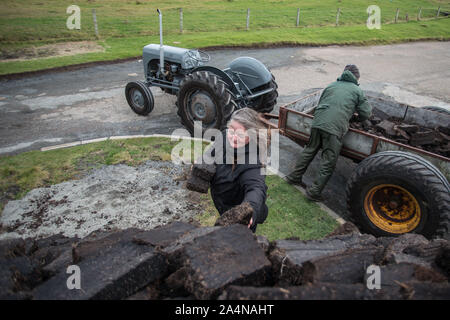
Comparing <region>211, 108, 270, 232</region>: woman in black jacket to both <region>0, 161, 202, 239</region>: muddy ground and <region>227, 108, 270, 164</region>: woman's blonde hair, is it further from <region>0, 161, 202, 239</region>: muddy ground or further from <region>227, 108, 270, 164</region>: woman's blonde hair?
<region>0, 161, 202, 239</region>: muddy ground

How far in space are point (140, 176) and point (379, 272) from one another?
449 cm

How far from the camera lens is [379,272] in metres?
2.21

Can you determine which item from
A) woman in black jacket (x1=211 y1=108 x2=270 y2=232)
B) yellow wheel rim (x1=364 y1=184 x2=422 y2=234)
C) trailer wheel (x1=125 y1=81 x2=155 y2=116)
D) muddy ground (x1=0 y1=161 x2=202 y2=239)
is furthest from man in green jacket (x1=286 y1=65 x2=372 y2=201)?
trailer wheel (x1=125 y1=81 x2=155 y2=116)

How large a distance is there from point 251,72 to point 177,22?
47.7 feet

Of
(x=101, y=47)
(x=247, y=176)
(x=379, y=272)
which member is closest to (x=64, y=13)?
(x=101, y=47)

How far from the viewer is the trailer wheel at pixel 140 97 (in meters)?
8.03

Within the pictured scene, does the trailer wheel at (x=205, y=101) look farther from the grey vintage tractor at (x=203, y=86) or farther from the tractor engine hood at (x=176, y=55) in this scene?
the tractor engine hood at (x=176, y=55)

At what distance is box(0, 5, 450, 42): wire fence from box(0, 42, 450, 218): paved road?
5185 mm

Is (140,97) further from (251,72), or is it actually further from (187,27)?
(187,27)

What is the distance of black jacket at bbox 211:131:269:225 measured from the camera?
2.90 metres

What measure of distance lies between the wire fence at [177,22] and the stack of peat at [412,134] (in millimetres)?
14416

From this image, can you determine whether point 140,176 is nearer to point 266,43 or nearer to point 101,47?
point 101,47

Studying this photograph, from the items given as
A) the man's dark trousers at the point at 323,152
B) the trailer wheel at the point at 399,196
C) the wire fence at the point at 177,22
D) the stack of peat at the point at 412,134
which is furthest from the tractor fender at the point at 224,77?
the wire fence at the point at 177,22

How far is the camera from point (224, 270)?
7.00 feet
